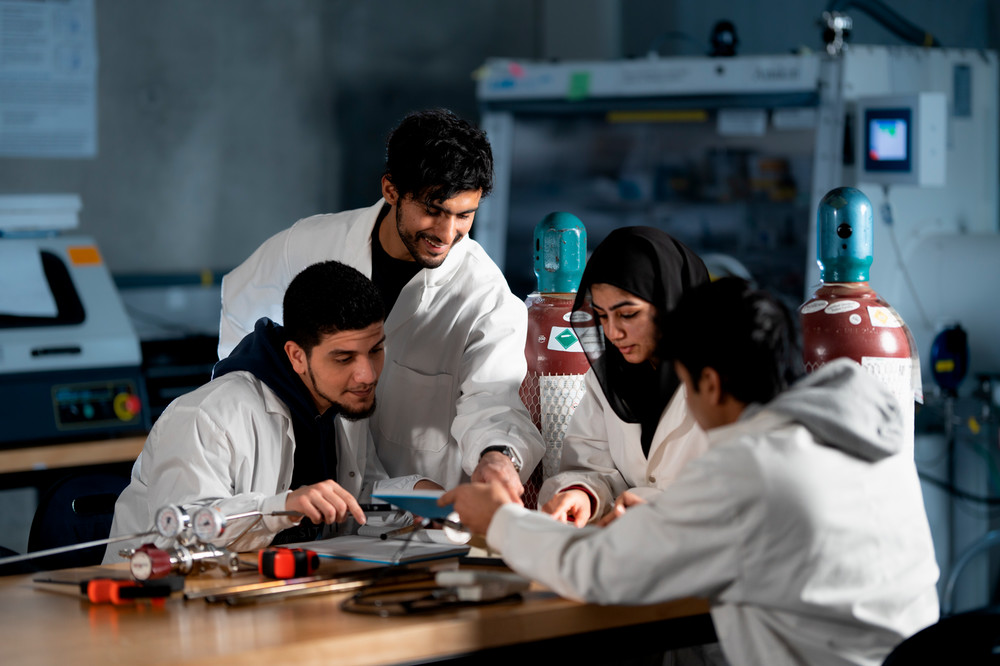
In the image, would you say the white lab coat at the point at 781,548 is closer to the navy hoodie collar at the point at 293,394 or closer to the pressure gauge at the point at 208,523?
the pressure gauge at the point at 208,523

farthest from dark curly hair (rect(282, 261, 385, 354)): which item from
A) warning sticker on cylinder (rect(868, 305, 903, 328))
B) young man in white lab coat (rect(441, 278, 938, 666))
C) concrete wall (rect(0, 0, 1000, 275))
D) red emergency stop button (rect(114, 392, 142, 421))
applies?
concrete wall (rect(0, 0, 1000, 275))

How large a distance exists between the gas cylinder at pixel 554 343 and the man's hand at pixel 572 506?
1.07 feet

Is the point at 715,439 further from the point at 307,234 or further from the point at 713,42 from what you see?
the point at 713,42

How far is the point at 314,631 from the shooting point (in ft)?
4.65

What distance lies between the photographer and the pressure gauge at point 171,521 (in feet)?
5.38

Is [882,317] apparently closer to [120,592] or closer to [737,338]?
[737,338]

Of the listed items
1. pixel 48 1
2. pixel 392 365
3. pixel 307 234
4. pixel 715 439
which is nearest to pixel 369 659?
pixel 715 439

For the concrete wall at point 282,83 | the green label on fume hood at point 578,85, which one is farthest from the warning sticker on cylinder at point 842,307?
the concrete wall at point 282,83

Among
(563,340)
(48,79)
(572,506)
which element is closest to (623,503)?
(572,506)

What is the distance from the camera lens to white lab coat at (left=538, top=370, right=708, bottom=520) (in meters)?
1.89

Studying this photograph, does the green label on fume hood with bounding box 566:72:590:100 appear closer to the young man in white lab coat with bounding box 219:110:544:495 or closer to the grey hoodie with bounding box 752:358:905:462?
the young man in white lab coat with bounding box 219:110:544:495

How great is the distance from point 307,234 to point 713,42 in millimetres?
2143

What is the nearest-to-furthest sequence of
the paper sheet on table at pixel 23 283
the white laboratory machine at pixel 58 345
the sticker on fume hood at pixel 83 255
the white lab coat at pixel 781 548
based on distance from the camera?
the white lab coat at pixel 781 548, the white laboratory machine at pixel 58 345, the paper sheet on table at pixel 23 283, the sticker on fume hood at pixel 83 255

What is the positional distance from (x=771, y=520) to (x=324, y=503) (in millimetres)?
724
